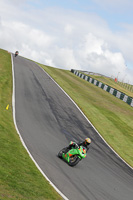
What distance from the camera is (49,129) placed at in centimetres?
1905

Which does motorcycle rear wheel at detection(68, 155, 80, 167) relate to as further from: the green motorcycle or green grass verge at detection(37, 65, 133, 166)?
green grass verge at detection(37, 65, 133, 166)

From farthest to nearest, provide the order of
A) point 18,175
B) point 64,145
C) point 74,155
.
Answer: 1. point 64,145
2. point 74,155
3. point 18,175

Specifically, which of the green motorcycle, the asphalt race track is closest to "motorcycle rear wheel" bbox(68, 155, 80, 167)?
the green motorcycle

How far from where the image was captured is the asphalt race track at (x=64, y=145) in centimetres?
1170

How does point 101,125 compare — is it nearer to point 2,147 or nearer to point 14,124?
point 14,124

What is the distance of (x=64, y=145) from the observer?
17016 mm

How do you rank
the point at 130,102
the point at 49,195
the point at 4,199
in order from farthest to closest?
the point at 130,102 < the point at 49,195 < the point at 4,199

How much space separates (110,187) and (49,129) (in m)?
7.05

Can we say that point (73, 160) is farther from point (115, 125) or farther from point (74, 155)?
point (115, 125)

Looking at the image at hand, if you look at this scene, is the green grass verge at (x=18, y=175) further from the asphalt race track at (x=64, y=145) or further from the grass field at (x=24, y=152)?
the asphalt race track at (x=64, y=145)

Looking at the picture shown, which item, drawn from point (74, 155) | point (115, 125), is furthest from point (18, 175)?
point (115, 125)

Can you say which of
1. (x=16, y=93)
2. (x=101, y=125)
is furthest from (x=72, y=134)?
(x=16, y=93)

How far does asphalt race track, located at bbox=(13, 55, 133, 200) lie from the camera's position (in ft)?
38.4

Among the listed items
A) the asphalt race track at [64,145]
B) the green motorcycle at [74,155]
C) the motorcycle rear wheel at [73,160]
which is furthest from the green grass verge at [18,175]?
the motorcycle rear wheel at [73,160]
